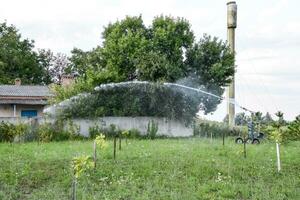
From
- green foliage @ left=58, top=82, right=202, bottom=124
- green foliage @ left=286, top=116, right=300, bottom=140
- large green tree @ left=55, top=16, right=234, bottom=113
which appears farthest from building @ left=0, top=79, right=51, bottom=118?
green foliage @ left=286, top=116, right=300, bottom=140

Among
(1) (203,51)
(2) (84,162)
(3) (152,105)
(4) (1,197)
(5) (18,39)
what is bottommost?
(4) (1,197)

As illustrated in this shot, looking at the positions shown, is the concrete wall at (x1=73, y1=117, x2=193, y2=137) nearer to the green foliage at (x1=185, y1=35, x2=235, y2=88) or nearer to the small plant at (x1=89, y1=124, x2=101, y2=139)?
the small plant at (x1=89, y1=124, x2=101, y2=139)

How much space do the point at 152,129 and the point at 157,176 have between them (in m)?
14.3

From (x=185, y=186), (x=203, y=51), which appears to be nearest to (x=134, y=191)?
(x=185, y=186)

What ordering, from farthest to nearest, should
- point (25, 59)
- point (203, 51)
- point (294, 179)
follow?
point (25, 59) < point (203, 51) < point (294, 179)

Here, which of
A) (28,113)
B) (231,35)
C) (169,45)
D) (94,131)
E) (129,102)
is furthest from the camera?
(231,35)

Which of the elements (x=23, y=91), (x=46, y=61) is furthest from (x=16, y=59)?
(x=23, y=91)

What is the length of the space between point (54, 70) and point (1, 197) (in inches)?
1850

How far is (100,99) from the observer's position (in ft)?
85.0

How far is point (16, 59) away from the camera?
1914 inches

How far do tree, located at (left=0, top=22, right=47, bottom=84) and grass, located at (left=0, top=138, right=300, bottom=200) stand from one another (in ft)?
114

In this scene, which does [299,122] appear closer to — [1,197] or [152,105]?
[1,197]

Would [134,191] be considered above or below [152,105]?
below

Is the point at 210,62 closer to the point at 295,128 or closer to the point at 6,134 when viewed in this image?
the point at 6,134
